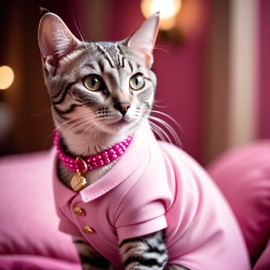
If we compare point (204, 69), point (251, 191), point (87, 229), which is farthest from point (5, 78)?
point (204, 69)

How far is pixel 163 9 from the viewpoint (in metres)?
0.93

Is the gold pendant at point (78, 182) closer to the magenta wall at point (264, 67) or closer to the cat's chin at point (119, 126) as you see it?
the cat's chin at point (119, 126)

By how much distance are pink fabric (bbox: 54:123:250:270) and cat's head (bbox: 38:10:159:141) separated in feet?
0.25

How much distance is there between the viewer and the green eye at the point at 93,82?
61cm

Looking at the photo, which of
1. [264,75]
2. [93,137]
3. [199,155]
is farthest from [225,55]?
[93,137]

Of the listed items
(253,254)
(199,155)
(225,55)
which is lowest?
(253,254)

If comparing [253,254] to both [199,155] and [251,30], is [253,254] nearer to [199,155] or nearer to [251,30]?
[199,155]

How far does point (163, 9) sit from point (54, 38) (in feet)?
1.41

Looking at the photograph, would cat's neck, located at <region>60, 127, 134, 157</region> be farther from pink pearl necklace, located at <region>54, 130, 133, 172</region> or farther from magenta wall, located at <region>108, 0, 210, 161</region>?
magenta wall, located at <region>108, 0, 210, 161</region>

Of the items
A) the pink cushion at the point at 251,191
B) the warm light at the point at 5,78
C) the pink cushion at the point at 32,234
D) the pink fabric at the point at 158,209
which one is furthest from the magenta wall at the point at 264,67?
the warm light at the point at 5,78

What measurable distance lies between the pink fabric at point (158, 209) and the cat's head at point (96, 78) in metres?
0.08

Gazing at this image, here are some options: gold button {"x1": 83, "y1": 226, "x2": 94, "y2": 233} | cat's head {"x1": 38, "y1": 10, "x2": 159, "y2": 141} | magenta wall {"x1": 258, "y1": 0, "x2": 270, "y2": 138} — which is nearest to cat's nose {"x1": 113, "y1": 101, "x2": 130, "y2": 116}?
cat's head {"x1": 38, "y1": 10, "x2": 159, "y2": 141}

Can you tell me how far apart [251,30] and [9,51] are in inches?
37.5

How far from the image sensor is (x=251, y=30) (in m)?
1.51
